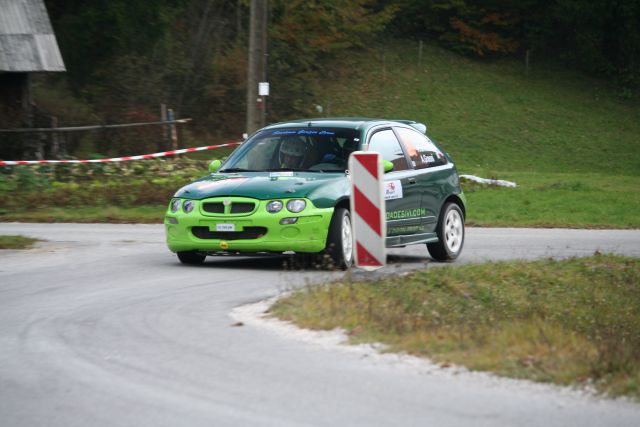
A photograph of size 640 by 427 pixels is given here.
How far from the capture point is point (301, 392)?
265 inches

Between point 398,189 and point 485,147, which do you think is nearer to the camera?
point 398,189

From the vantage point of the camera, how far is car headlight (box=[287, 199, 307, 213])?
12336 millimetres

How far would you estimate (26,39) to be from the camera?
32.7 m

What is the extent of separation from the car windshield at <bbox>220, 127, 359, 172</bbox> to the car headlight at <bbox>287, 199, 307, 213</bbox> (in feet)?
2.90

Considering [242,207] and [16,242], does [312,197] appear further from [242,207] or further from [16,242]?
[16,242]

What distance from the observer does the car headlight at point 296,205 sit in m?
12.3

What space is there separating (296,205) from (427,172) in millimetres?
2411

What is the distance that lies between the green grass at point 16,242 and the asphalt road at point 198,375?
9.98 ft

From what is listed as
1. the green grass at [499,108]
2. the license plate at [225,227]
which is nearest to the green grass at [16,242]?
the license plate at [225,227]

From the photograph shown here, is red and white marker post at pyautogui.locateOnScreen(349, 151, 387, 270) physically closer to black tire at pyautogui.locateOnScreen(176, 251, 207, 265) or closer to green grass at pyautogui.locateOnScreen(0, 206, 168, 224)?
black tire at pyautogui.locateOnScreen(176, 251, 207, 265)

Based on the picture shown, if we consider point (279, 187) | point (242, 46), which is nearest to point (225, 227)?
point (279, 187)

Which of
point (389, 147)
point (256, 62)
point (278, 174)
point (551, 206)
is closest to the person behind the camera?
point (278, 174)

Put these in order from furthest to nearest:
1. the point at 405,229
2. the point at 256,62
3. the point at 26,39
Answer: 1. the point at 26,39
2. the point at 256,62
3. the point at 405,229

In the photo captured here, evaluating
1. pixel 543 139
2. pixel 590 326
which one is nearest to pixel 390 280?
pixel 590 326
